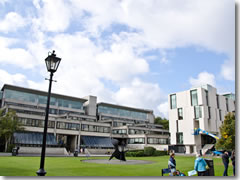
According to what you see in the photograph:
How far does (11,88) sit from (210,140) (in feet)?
185

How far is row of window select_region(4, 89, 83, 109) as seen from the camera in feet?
220

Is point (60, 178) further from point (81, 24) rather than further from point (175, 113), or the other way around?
point (175, 113)

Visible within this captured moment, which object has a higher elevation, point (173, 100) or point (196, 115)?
point (173, 100)

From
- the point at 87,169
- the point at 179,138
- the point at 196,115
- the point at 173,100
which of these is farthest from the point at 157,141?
the point at 87,169

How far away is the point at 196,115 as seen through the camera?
54.1 m

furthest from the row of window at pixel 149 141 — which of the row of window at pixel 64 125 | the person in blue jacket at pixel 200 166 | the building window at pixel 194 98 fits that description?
the person in blue jacket at pixel 200 166

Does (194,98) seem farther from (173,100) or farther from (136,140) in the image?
(136,140)

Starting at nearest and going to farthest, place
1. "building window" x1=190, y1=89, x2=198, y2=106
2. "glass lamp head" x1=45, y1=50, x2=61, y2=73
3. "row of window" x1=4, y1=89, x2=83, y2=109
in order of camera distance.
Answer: "glass lamp head" x1=45, y1=50, x2=61, y2=73
"building window" x1=190, y1=89, x2=198, y2=106
"row of window" x1=4, y1=89, x2=83, y2=109

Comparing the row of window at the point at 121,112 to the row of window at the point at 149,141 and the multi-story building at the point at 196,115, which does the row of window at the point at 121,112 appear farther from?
the multi-story building at the point at 196,115

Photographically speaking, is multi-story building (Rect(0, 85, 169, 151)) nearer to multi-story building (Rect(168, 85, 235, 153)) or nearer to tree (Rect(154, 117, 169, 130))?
tree (Rect(154, 117, 169, 130))

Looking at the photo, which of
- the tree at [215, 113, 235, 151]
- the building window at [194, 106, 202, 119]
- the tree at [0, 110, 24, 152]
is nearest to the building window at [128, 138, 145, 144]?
the building window at [194, 106, 202, 119]

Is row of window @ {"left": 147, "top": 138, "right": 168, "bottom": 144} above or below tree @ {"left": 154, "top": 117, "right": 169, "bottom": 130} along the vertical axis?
below

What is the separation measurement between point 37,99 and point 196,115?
1885 inches

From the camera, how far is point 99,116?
87250mm
